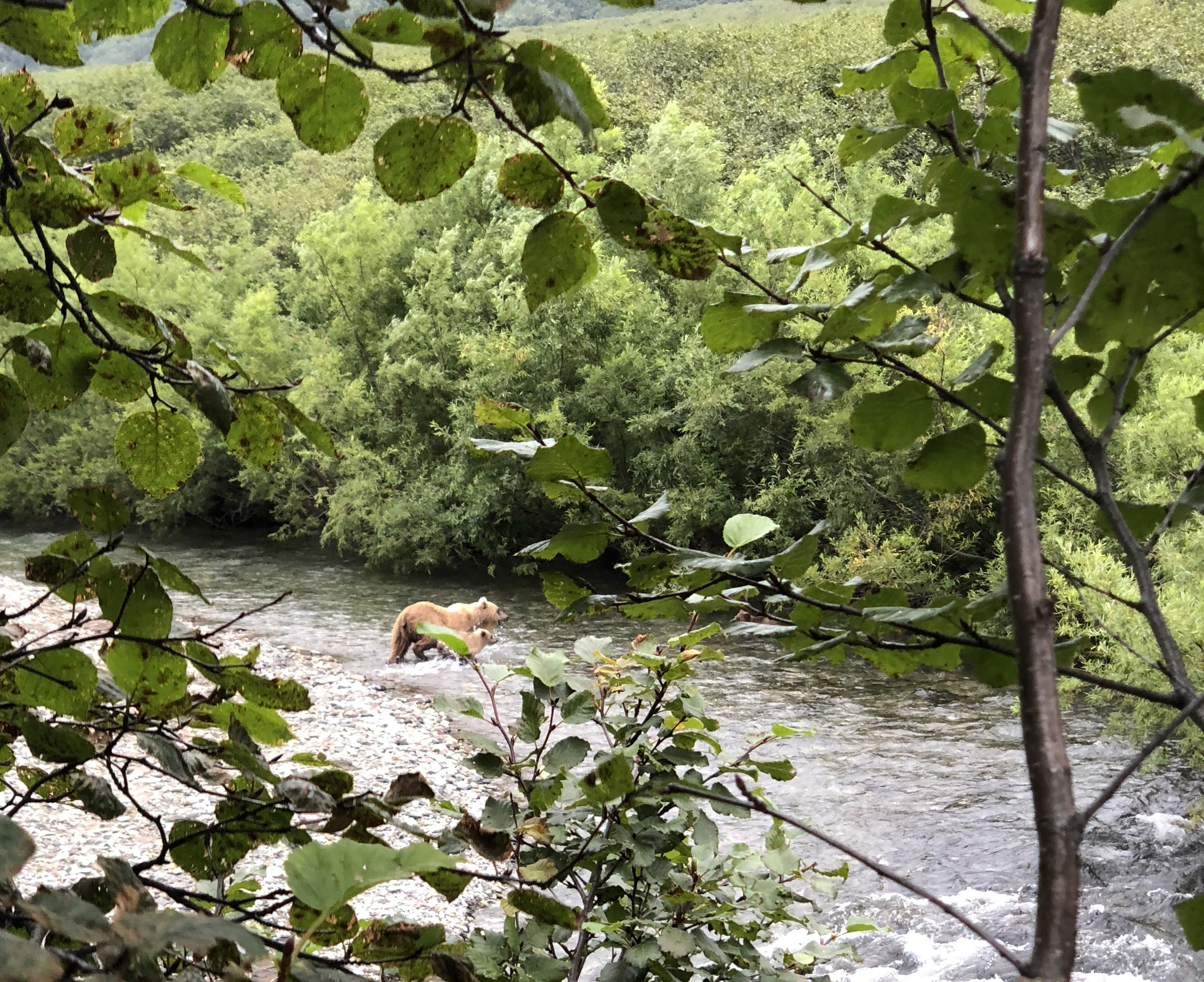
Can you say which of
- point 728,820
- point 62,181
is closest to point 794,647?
point 62,181

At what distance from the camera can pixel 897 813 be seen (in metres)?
6.21

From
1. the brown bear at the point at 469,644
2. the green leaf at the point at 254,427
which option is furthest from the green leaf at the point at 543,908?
the brown bear at the point at 469,644

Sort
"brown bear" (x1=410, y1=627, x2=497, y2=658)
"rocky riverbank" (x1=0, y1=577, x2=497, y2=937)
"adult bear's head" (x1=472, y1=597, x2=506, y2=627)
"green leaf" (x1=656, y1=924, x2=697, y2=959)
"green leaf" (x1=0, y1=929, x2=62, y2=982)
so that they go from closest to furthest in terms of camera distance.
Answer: "green leaf" (x1=0, y1=929, x2=62, y2=982)
"green leaf" (x1=656, y1=924, x2=697, y2=959)
"rocky riverbank" (x1=0, y1=577, x2=497, y2=937)
"brown bear" (x1=410, y1=627, x2=497, y2=658)
"adult bear's head" (x1=472, y1=597, x2=506, y2=627)

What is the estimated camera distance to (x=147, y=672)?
721 millimetres

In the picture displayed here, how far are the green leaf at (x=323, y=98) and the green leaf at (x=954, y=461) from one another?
0.40 meters

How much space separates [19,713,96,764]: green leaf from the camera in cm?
65

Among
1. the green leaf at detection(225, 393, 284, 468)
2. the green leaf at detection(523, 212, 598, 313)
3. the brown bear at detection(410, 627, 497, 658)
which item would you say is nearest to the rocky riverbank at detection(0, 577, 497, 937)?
the brown bear at detection(410, 627, 497, 658)

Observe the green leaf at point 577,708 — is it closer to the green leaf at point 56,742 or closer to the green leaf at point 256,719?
the green leaf at point 256,719

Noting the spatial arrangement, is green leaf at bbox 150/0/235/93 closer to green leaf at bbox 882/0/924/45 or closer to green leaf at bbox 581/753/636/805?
green leaf at bbox 882/0/924/45

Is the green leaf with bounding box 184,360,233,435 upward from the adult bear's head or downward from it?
upward

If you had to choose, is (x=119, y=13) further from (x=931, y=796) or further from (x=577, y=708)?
(x=931, y=796)

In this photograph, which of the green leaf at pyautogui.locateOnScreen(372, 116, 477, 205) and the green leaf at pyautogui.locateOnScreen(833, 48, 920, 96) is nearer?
the green leaf at pyautogui.locateOnScreen(372, 116, 477, 205)

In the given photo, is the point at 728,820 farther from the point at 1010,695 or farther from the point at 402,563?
the point at 402,563

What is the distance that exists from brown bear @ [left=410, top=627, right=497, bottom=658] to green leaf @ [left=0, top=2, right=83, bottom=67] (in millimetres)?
8284
